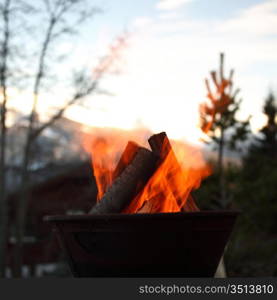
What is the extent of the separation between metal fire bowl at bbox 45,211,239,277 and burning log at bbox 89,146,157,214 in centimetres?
35

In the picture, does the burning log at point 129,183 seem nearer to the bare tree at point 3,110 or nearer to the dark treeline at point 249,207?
the dark treeline at point 249,207

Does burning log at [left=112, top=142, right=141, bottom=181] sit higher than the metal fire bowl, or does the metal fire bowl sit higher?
burning log at [left=112, top=142, right=141, bottom=181]

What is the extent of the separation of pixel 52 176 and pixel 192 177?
1564cm

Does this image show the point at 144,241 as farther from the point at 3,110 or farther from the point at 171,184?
the point at 3,110

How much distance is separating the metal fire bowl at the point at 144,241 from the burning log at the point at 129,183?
0.35m

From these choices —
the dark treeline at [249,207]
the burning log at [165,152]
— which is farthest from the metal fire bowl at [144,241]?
the dark treeline at [249,207]

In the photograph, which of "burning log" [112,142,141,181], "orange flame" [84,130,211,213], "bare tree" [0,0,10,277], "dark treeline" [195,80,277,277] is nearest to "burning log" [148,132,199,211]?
"orange flame" [84,130,211,213]

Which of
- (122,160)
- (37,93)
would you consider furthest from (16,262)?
(122,160)

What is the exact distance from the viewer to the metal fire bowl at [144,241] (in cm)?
307

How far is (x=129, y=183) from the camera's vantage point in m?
3.52

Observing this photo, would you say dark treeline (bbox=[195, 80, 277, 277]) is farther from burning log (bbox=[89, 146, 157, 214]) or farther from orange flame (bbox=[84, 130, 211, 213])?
burning log (bbox=[89, 146, 157, 214])

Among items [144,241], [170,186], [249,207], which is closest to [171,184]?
Answer: [170,186]

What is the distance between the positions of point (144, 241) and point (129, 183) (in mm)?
517

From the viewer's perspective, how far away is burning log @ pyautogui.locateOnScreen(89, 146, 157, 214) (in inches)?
138
